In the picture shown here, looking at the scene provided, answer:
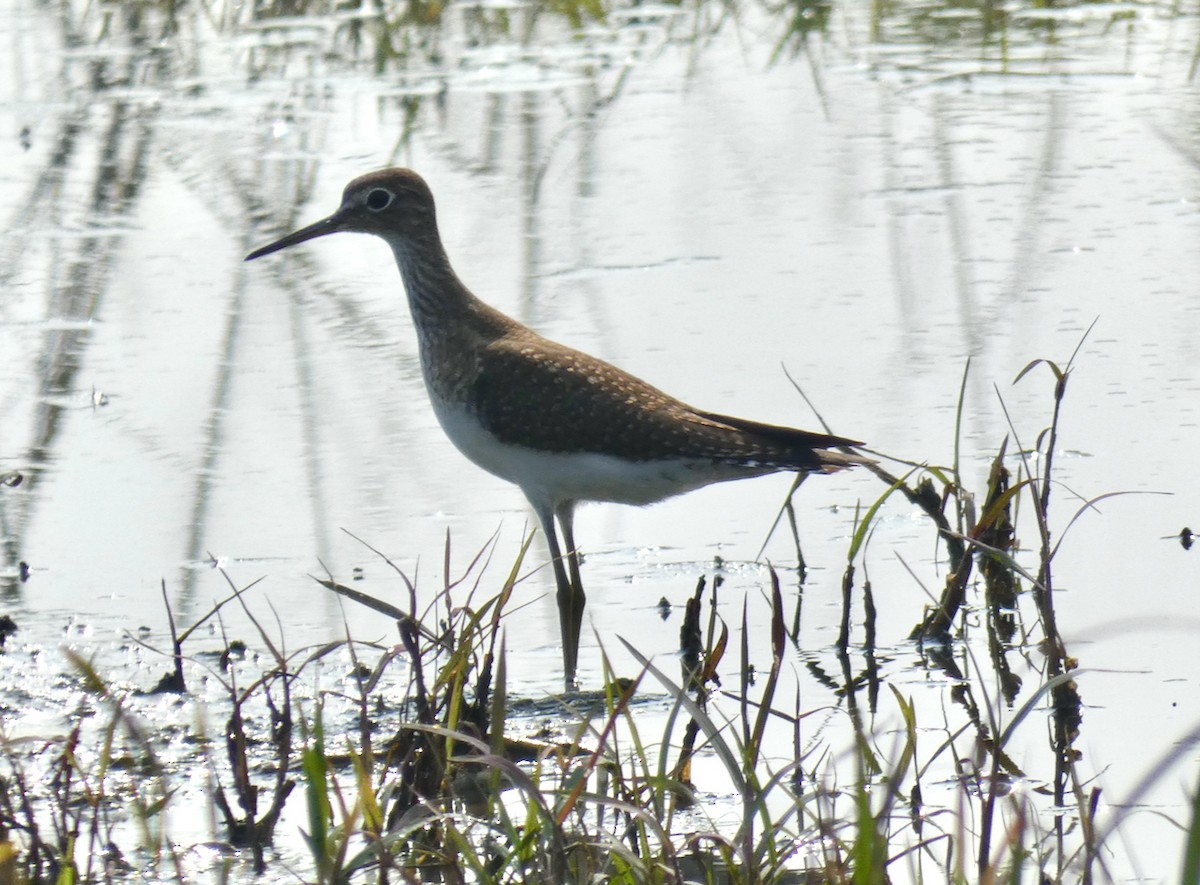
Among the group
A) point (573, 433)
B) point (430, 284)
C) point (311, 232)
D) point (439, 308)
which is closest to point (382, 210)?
point (311, 232)

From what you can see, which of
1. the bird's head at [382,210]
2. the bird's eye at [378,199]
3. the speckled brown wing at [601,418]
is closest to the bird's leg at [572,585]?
the speckled brown wing at [601,418]

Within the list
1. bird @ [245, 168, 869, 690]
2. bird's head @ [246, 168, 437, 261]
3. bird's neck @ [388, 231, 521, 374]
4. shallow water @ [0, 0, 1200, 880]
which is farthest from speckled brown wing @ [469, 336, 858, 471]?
bird's head @ [246, 168, 437, 261]

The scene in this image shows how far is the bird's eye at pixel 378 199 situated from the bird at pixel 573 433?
0.63m

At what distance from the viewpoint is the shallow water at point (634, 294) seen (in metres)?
4.61

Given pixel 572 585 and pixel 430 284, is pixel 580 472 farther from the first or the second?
pixel 430 284

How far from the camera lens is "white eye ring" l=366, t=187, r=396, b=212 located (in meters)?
5.74

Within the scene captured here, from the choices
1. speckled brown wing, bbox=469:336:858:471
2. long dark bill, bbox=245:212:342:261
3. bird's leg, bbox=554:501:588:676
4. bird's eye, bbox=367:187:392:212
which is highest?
bird's eye, bbox=367:187:392:212

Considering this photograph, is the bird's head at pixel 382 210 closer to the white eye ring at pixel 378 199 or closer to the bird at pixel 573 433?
the white eye ring at pixel 378 199

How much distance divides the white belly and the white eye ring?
103 cm

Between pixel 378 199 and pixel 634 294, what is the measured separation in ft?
3.08

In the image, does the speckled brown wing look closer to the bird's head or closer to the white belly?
the white belly

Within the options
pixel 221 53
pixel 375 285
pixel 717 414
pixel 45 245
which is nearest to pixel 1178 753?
pixel 717 414

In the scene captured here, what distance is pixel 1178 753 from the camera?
8.15ft

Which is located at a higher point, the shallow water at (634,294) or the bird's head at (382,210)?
the bird's head at (382,210)
